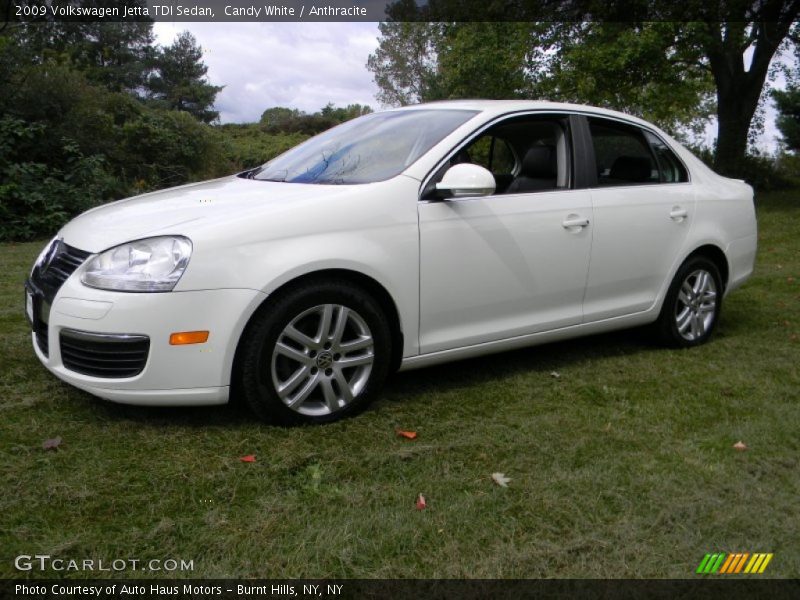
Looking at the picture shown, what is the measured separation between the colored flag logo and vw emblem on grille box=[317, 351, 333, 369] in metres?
1.76

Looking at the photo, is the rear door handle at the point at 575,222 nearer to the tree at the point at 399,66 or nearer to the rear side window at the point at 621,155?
the rear side window at the point at 621,155

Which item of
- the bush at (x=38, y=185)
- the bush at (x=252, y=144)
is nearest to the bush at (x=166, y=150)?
the bush at (x=252, y=144)

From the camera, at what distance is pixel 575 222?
14.0 ft

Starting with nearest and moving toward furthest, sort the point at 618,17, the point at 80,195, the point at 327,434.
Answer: the point at 327,434 → the point at 80,195 → the point at 618,17

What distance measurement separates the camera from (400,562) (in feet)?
8.16

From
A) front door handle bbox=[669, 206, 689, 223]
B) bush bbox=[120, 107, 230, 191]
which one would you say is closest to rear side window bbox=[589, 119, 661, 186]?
front door handle bbox=[669, 206, 689, 223]

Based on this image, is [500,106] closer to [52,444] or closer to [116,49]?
[52,444]

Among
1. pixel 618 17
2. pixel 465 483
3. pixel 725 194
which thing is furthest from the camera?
pixel 618 17

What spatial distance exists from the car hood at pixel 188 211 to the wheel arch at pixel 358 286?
32 cm

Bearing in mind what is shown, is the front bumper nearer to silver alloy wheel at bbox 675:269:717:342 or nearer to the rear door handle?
the rear door handle

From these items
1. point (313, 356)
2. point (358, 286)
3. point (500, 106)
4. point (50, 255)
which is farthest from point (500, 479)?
point (50, 255)

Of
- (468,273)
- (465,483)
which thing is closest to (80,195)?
(468,273)

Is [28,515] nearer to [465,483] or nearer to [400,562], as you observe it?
[400,562]

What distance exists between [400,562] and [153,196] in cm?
253
